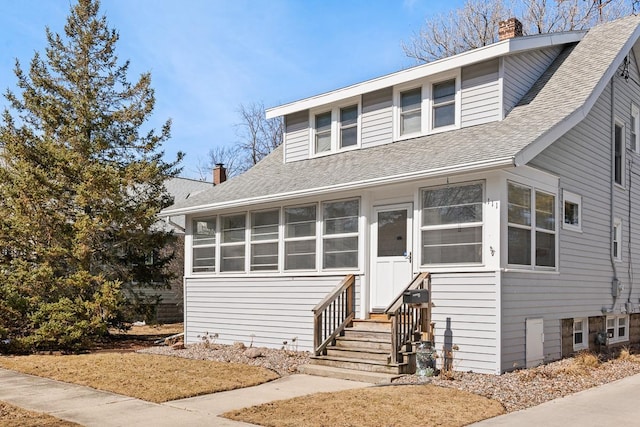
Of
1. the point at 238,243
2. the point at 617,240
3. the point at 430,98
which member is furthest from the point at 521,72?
the point at 238,243

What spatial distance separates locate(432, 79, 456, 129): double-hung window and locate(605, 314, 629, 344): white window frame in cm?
572

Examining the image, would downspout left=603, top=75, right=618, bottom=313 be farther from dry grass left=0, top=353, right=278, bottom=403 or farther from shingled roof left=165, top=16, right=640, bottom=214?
dry grass left=0, top=353, right=278, bottom=403

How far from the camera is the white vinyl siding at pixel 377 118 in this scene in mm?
12906

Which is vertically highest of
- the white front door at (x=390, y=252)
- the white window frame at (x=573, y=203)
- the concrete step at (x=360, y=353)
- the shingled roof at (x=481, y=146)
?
the shingled roof at (x=481, y=146)

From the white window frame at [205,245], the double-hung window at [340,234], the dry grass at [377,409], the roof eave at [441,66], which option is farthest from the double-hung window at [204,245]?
the dry grass at [377,409]

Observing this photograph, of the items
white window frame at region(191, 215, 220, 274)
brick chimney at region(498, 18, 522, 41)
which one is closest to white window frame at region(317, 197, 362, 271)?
white window frame at region(191, 215, 220, 274)

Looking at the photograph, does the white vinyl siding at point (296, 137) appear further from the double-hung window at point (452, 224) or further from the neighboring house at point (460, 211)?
the double-hung window at point (452, 224)

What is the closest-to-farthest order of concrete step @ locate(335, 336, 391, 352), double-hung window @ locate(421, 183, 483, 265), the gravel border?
1. the gravel border
2. double-hung window @ locate(421, 183, 483, 265)
3. concrete step @ locate(335, 336, 391, 352)

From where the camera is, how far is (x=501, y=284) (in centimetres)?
937

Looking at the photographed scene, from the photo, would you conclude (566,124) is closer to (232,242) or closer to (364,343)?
(364,343)

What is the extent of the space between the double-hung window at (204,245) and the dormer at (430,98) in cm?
281

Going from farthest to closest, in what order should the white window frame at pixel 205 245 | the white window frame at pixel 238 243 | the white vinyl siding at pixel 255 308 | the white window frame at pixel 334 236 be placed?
the white window frame at pixel 205 245 < the white window frame at pixel 238 243 < the white vinyl siding at pixel 255 308 < the white window frame at pixel 334 236

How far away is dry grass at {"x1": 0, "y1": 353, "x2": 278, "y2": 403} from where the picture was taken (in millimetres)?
8578

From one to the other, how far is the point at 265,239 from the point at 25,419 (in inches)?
278
